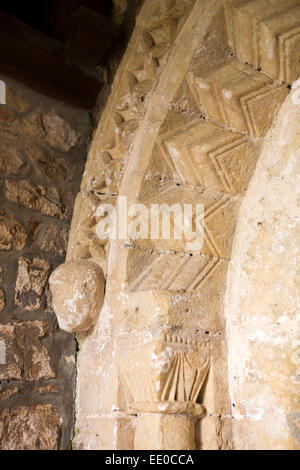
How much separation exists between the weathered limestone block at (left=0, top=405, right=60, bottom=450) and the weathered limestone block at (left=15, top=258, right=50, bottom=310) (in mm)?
369

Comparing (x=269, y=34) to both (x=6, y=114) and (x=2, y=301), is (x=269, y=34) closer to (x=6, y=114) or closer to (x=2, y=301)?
(x=6, y=114)

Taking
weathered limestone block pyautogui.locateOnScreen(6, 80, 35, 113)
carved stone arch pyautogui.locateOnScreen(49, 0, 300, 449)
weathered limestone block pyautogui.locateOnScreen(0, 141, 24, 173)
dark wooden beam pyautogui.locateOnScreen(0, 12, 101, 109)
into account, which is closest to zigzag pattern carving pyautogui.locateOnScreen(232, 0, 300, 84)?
carved stone arch pyautogui.locateOnScreen(49, 0, 300, 449)

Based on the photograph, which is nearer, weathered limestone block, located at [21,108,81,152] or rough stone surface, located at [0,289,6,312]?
rough stone surface, located at [0,289,6,312]

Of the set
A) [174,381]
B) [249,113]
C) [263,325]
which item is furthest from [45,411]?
[249,113]

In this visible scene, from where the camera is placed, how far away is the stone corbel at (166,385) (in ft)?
4.62

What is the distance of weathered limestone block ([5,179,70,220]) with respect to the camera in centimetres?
171

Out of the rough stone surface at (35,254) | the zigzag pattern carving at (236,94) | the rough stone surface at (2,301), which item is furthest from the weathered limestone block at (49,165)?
the zigzag pattern carving at (236,94)

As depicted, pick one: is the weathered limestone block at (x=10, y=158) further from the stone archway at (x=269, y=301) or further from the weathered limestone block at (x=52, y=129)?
the stone archway at (x=269, y=301)

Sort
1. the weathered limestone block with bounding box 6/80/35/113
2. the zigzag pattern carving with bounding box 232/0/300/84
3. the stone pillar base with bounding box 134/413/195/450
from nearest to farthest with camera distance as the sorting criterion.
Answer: the stone pillar base with bounding box 134/413/195/450 → the zigzag pattern carving with bounding box 232/0/300/84 → the weathered limestone block with bounding box 6/80/35/113

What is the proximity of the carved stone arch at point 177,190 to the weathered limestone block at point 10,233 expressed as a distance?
0.20 meters

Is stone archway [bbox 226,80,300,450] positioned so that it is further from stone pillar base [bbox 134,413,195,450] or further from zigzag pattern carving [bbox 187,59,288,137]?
stone pillar base [bbox 134,413,195,450]

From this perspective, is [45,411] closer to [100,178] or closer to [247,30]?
[100,178]

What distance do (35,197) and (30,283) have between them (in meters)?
0.34

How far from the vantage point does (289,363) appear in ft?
4.77
